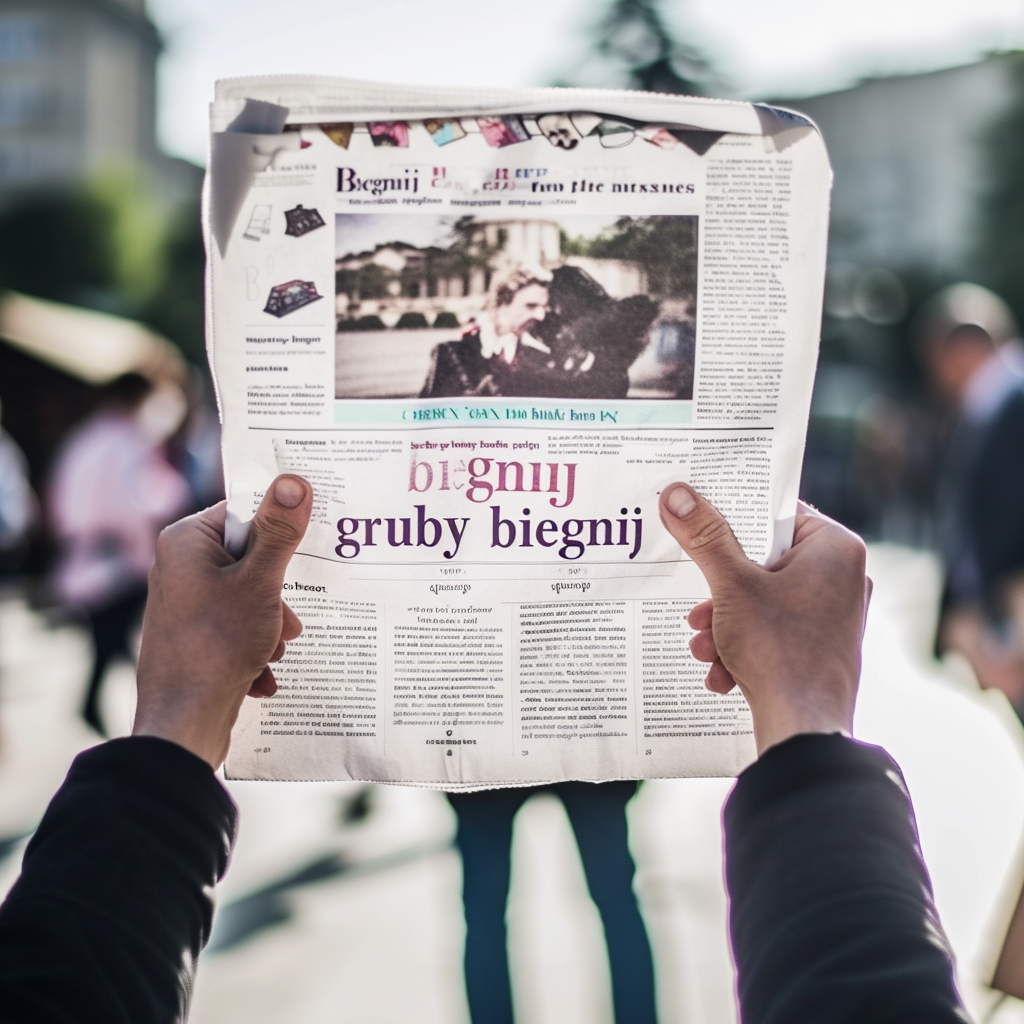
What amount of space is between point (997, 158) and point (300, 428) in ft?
88.4

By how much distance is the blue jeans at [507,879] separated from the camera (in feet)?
6.68

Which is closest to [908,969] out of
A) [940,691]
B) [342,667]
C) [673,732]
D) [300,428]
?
[673,732]

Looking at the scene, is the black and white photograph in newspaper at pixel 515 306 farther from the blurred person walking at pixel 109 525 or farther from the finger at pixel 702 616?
the blurred person walking at pixel 109 525

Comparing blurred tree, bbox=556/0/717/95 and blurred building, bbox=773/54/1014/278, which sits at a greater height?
blurred tree, bbox=556/0/717/95

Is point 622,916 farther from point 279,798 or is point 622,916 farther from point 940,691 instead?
point 940,691

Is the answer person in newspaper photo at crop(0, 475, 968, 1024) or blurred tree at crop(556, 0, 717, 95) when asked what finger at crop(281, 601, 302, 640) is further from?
blurred tree at crop(556, 0, 717, 95)

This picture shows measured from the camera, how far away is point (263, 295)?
1.21 m

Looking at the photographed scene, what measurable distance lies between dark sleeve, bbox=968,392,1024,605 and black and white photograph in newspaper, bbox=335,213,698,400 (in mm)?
2387

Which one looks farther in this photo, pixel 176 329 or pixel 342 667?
pixel 176 329

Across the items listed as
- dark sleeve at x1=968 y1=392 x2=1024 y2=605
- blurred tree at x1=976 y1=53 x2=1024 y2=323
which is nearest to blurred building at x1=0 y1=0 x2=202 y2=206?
blurred tree at x1=976 y1=53 x2=1024 y2=323

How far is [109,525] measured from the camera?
3.86m

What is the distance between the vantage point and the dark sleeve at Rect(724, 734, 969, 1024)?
2.35 feet

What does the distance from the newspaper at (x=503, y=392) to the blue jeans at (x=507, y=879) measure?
0.78 metres

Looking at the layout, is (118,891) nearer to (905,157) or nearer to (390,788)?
(390,788)
